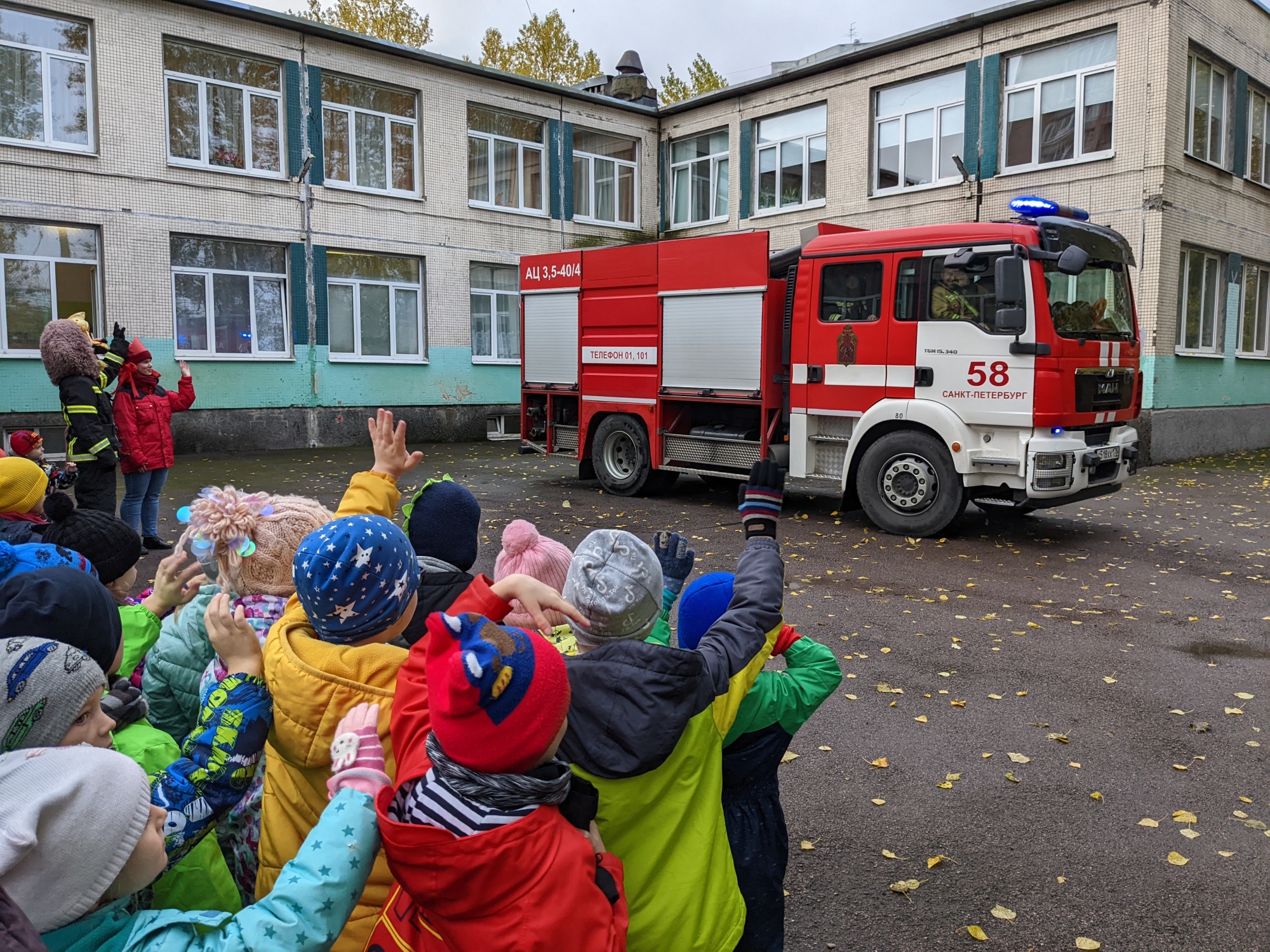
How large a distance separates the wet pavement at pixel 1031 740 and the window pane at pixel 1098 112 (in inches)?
412

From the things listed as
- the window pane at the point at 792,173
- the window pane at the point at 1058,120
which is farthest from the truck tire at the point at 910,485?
the window pane at the point at 792,173

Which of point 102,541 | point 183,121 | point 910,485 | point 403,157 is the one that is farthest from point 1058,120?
point 102,541

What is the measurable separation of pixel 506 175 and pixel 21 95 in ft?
34.0

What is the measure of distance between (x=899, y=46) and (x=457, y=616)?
72.9ft

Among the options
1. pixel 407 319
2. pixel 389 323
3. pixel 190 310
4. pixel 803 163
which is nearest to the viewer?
pixel 190 310

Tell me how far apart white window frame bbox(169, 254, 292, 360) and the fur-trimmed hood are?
1149 cm

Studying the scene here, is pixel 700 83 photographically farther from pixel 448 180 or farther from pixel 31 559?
pixel 31 559

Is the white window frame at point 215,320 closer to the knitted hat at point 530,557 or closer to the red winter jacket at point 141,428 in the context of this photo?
the red winter jacket at point 141,428

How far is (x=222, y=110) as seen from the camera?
1939cm

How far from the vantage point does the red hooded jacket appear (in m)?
1.58

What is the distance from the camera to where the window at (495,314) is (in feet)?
76.8

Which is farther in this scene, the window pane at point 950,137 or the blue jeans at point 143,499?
the window pane at point 950,137

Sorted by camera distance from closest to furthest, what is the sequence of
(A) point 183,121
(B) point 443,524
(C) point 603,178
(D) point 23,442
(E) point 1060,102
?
(B) point 443,524, (D) point 23,442, (E) point 1060,102, (A) point 183,121, (C) point 603,178

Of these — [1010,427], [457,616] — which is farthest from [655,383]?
[457,616]
